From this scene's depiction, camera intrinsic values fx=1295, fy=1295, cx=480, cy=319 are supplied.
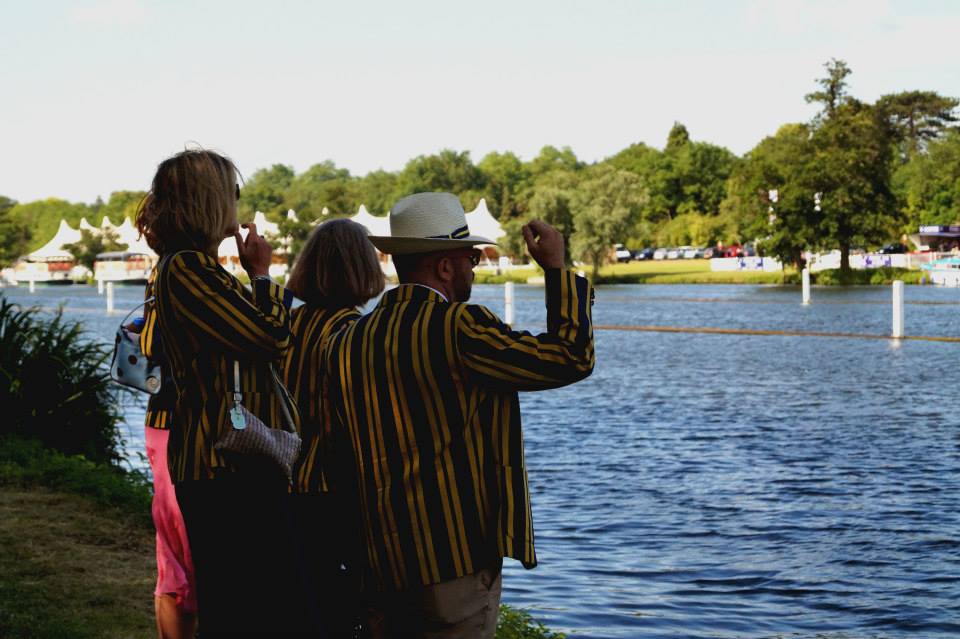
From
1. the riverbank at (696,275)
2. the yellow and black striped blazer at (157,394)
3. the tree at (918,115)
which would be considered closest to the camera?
the yellow and black striped blazer at (157,394)

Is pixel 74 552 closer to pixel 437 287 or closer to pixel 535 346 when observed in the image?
pixel 437 287

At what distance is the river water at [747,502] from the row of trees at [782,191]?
52849 millimetres

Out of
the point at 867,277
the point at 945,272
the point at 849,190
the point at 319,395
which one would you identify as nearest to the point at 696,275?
the point at 849,190

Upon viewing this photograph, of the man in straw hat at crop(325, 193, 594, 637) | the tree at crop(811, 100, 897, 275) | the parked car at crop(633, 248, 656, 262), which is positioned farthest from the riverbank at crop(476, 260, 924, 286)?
the man in straw hat at crop(325, 193, 594, 637)

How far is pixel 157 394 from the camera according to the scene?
4824 millimetres

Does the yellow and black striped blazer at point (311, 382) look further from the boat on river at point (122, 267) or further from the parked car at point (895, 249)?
the boat on river at point (122, 267)

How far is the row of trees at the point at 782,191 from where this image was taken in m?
79.4

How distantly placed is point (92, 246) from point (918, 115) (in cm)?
9764

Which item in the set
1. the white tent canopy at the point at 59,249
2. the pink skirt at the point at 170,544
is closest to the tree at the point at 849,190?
the pink skirt at the point at 170,544

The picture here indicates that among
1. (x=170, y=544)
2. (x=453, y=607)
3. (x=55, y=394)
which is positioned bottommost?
(x=55, y=394)

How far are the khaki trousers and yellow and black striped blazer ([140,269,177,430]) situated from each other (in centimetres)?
130

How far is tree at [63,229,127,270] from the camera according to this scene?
158m

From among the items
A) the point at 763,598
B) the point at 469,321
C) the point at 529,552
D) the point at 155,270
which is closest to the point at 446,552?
the point at 529,552

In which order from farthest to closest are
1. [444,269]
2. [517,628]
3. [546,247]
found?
1. [517,628]
2. [444,269]
3. [546,247]
